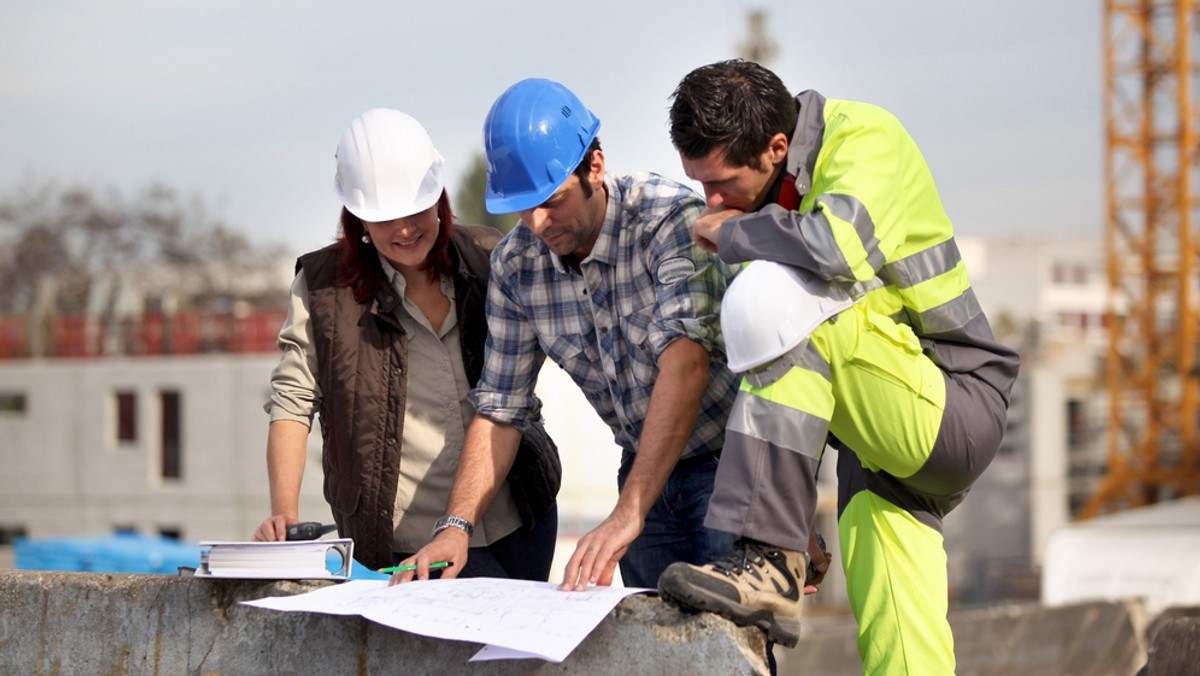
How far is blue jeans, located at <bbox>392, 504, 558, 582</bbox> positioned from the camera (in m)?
3.82

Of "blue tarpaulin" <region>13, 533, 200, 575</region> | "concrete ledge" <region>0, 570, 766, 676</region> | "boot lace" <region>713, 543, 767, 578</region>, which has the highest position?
"boot lace" <region>713, 543, 767, 578</region>

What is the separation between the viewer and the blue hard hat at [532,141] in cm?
327

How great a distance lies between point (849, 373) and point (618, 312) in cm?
74

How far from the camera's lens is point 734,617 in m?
2.74

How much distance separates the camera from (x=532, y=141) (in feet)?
10.8

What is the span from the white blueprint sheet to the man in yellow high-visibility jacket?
0.19m

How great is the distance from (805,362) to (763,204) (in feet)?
1.51

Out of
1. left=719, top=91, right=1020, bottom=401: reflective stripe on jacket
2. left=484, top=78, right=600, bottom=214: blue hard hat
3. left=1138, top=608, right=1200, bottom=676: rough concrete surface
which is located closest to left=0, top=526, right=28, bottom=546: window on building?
left=484, top=78, right=600, bottom=214: blue hard hat

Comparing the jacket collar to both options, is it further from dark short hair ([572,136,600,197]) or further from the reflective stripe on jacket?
dark short hair ([572,136,600,197])

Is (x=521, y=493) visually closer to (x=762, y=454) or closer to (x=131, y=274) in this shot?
(x=762, y=454)

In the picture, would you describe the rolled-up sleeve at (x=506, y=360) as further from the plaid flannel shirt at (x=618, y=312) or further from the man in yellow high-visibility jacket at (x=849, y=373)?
the man in yellow high-visibility jacket at (x=849, y=373)

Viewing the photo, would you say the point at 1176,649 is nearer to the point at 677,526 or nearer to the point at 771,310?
the point at 771,310

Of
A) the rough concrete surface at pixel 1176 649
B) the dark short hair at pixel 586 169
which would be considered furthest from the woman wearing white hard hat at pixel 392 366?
the rough concrete surface at pixel 1176 649

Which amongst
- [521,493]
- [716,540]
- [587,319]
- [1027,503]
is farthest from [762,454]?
[1027,503]
